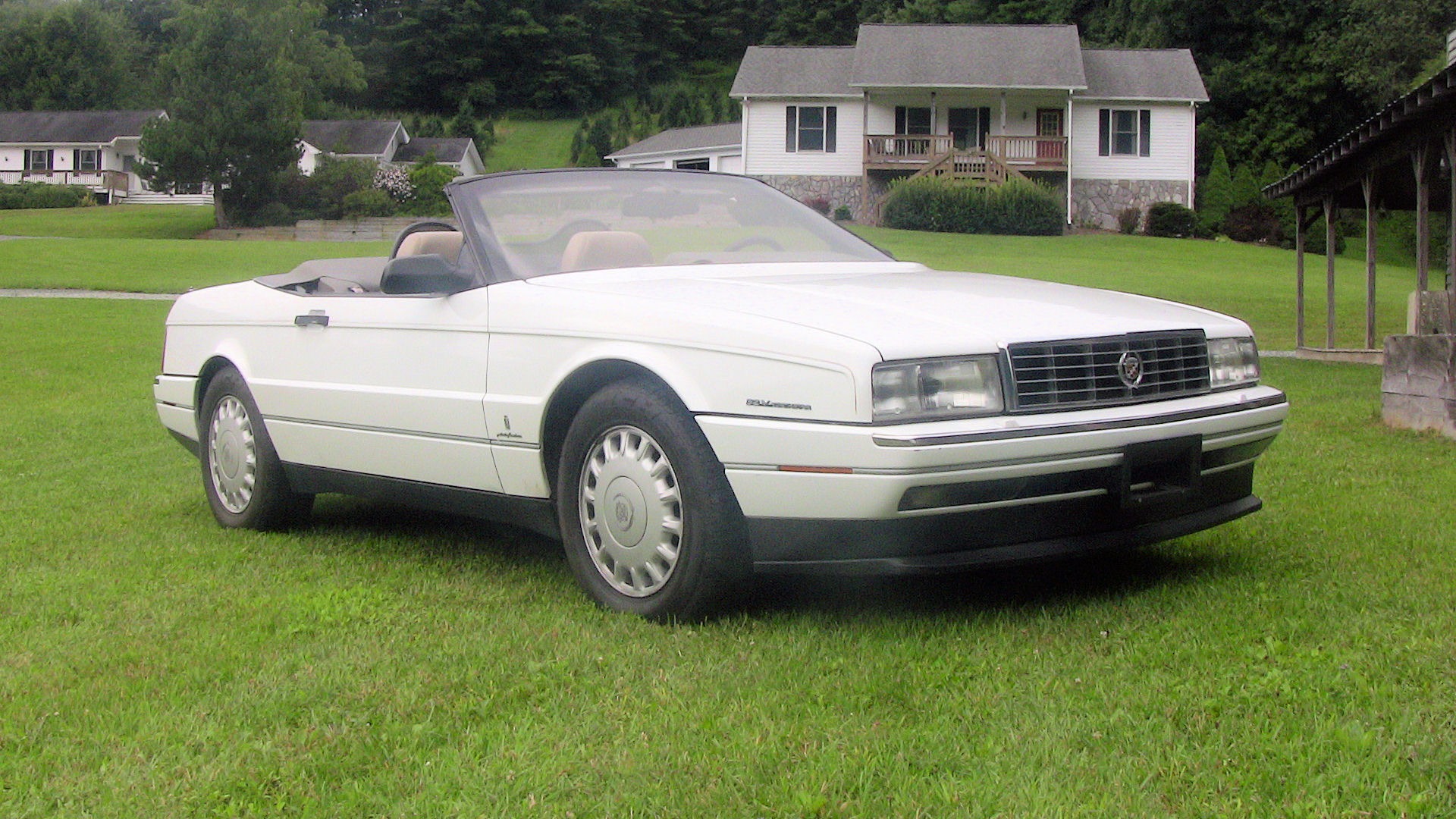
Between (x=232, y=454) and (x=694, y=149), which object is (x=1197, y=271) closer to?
(x=694, y=149)

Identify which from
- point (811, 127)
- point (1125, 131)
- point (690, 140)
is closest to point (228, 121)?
point (690, 140)

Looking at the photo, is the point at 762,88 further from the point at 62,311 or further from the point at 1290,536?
the point at 1290,536

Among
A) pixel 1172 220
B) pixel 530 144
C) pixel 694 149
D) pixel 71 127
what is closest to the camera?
pixel 1172 220

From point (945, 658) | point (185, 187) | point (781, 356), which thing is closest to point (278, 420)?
point (781, 356)

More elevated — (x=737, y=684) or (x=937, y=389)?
(x=937, y=389)

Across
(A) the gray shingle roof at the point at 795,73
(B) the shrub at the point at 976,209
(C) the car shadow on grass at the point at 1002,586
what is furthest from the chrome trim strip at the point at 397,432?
(A) the gray shingle roof at the point at 795,73

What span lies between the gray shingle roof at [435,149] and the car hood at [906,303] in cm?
6486

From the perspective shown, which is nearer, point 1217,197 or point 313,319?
point 313,319

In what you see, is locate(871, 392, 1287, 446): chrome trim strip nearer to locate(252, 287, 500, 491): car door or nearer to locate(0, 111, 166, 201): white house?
locate(252, 287, 500, 491): car door

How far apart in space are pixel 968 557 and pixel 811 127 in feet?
145

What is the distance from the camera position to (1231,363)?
4.51 m

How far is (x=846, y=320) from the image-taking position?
3.86m

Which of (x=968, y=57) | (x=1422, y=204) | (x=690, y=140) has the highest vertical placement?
(x=968, y=57)

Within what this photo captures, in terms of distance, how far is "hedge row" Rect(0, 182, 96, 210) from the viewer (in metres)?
61.3
